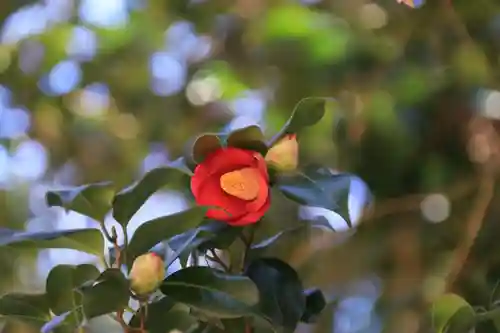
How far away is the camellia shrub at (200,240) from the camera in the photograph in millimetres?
534

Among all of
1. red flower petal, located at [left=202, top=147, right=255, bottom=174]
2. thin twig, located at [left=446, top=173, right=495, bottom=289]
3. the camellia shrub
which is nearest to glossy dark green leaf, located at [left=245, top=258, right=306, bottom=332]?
the camellia shrub

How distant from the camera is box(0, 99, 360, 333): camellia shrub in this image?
534mm

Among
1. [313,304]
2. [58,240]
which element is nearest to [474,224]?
[313,304]

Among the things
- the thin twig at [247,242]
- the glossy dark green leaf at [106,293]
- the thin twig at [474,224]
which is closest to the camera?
the glossy dark green leaf at [106,293]

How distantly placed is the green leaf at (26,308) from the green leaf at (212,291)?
11 cm

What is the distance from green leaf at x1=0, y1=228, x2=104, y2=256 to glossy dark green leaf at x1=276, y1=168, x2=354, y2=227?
16 centimetres

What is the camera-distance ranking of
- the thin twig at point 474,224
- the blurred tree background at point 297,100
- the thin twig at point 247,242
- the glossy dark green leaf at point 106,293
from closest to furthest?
1. the glossy dark green leaf at point 106,293
2. the thin twig at point 247,242
3. the thin twig at point 474,224
4. the blurred tree background at point 297,100

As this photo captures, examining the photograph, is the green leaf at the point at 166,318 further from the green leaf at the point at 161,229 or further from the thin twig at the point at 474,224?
the thin twig at the point at 474,224

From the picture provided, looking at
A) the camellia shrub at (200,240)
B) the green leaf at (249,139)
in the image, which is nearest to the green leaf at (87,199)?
the camellia shrub at (200,240)

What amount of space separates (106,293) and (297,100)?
757mm

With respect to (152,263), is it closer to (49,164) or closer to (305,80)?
(305,80)

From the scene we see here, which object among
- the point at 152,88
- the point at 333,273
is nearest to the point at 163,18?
the point at 152,88

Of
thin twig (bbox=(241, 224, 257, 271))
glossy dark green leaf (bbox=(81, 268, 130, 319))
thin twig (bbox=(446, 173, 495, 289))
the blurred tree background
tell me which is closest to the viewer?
glossy dark green leaf (bbox=(81, 268, 130, 319))

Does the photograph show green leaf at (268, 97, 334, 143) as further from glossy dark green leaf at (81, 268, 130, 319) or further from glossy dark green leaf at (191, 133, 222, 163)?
glossy dark green leaf at (81, 268, 130, 319)
